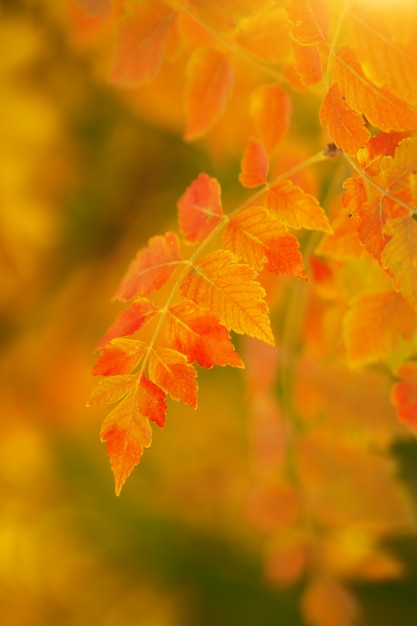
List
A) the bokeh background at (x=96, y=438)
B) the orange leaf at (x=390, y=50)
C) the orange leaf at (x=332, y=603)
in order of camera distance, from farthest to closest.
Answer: the bokeh background at (x=96, y=438)
the orange leaf at (x=332, y=603)
the orange leaf at (x=390, y=50)

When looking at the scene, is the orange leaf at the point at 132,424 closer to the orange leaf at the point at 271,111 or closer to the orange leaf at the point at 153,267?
the orange leaf at the point at 153,267

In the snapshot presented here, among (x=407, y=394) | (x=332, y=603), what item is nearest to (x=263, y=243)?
(x=407, y=394)

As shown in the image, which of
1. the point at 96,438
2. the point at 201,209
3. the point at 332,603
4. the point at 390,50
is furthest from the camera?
the point at 96,438

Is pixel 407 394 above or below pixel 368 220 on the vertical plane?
below

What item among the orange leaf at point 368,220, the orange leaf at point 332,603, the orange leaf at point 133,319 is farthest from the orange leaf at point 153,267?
the orange leaf at point 332,603

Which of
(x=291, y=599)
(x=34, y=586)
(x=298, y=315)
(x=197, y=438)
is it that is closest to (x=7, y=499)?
(x=34, y=586)

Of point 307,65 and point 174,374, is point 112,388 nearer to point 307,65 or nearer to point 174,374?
point 174,374
